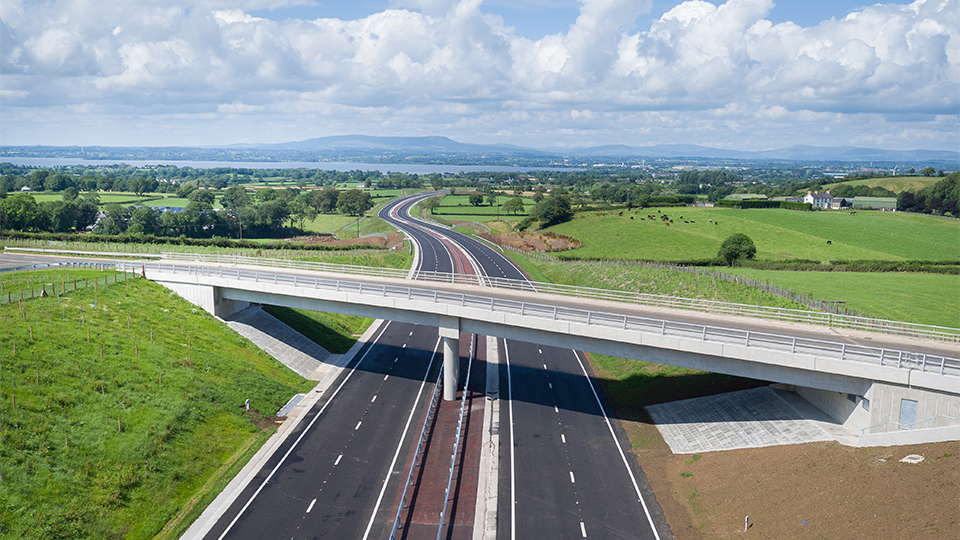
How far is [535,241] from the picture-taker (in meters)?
122

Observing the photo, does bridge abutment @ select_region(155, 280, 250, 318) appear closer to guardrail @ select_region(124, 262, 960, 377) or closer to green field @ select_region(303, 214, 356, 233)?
guardrail @ select_region(124, 262, 960, 377)

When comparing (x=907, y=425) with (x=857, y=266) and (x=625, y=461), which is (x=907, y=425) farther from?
(x=857, y=266)

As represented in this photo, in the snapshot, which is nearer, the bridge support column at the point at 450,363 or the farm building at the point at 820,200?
the bridge support column at the point at 450,363

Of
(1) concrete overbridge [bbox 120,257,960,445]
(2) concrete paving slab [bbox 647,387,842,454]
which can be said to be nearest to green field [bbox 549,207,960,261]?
(1) concrete overbridge [bbox 120,257,960,445]

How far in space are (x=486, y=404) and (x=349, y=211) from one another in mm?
141743

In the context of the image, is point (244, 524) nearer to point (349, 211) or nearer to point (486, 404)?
point (486, 404)

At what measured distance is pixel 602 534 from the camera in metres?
27.0

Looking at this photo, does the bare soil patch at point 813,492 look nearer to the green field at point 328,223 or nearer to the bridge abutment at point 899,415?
the bridge abutment at point 899,415

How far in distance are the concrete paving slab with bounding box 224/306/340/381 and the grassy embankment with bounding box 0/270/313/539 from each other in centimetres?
150

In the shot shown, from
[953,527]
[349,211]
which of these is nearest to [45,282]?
[953,527]

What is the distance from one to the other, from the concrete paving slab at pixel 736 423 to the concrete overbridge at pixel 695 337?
6.06 ft

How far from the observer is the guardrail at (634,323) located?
97.4 feet

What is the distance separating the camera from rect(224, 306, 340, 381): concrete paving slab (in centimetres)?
4794

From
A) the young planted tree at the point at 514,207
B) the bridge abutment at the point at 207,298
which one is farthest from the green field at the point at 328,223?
the bridge abutment at the point at 207,298
